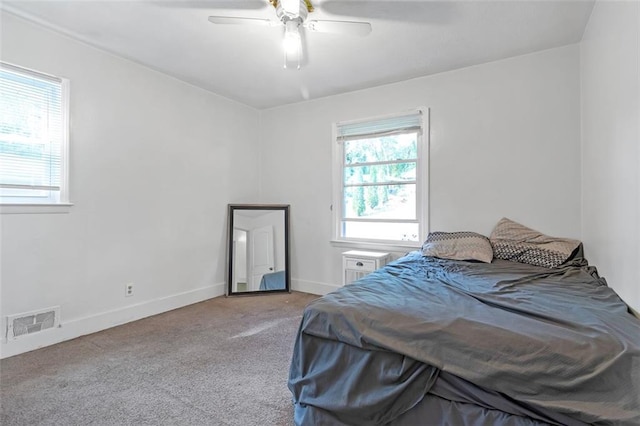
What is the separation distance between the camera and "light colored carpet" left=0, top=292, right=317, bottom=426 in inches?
64.8

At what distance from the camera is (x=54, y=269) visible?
2.51 m

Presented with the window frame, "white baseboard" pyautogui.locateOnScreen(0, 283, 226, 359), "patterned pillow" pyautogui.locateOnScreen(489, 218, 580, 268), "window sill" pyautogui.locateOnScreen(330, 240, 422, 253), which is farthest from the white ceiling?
"white baseboard" pyautogui.locateOnScreen(0, 283, 226, 359)

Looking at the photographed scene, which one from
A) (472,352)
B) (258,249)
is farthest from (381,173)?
(472,352)

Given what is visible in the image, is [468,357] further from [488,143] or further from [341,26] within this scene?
[488,143]

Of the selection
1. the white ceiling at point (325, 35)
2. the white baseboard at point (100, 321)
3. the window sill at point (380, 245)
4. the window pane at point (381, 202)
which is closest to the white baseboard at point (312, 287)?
the window sill at point (380, 245)

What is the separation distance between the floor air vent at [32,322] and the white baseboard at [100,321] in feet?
0.11

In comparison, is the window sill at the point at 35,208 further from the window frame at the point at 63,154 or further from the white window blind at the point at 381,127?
the white window blind at the point at 381,127

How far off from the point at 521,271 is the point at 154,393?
8.09 ft

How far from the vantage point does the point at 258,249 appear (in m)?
3.99

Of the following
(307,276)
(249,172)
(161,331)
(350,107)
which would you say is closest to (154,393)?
(161,331)

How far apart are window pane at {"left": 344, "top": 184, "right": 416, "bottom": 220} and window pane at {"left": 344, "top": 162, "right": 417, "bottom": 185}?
0.25 feet

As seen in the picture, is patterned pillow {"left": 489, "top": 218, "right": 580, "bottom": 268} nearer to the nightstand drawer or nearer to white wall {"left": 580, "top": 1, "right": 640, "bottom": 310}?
white wall {"left": 580, "top": 1, "right": 640, "bottom": 310}

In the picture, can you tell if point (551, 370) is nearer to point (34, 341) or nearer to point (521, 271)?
point (521, 271)

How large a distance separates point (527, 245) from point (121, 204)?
353 centimetres
